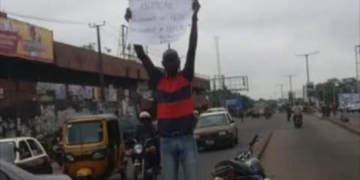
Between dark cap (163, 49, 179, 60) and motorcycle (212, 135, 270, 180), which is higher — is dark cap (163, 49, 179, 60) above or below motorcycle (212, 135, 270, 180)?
above

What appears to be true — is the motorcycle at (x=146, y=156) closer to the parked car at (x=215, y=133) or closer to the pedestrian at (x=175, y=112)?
the pedestrian at (x=175, y=112)

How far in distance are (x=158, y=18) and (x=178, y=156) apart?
1.25 meters

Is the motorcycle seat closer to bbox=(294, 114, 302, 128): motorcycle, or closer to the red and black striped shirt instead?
the red and black striped shirt

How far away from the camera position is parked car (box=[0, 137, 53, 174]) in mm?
16797

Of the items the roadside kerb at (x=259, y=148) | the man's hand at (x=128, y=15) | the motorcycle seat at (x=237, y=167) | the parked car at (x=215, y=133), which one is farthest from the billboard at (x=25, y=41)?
the man's hand at (x=128, y=15)

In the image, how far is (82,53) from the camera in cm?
5009

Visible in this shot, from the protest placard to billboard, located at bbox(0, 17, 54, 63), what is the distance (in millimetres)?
29189

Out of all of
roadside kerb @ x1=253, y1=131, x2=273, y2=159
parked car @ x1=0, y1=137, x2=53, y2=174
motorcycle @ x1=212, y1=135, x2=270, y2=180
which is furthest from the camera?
roadside kerb @ x1=253, y1=131, x2=273, y2=159

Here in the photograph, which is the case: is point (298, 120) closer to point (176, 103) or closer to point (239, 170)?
point (239, 170)

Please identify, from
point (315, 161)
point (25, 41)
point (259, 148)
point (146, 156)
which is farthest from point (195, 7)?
point (25, 41)

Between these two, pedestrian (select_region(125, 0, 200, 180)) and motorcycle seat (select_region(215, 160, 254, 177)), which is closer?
pedestrian (select_region(125, 0, 200, 180))

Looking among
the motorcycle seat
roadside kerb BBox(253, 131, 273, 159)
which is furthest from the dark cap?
roadside kerb BBox(253, 131, 273, 159)

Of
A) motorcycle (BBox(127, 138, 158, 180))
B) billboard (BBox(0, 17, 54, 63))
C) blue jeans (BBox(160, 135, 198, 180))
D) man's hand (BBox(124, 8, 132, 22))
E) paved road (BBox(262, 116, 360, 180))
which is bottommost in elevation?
paved road (BBox(262, 116, 360, 180))

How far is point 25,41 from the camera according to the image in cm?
3822
